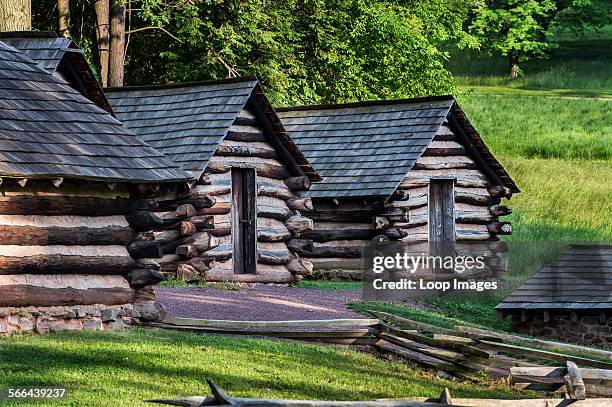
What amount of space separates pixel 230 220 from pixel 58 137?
944cm

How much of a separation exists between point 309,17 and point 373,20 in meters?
2.13

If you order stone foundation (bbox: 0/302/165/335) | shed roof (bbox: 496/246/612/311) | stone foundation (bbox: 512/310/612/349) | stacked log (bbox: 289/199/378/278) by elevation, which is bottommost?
stone foundation (bbox: 512/310/612/349)

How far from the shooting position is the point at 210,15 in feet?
133

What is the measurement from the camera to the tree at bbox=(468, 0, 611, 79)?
71.3 m

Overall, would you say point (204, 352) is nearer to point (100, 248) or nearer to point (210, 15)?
point (100, 248)

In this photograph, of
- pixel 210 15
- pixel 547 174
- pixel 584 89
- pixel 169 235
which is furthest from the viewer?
pixel 584 89

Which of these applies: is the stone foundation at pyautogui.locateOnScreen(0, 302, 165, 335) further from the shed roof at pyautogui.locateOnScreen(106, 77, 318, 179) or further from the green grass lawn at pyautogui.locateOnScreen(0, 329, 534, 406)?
the shed roof at pyautogui.locateOnScreen(106, 77, 318, 179)

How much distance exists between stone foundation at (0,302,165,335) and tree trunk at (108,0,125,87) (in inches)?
754

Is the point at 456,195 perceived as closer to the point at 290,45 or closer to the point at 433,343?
the point at 290,45

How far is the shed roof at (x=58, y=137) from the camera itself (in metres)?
17.1

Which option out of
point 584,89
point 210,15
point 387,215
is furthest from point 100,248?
point 584,89

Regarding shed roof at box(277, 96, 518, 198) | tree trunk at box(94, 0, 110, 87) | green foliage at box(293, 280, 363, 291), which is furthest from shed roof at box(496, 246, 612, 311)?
tree trunk at box(94, 0, 110, 87)

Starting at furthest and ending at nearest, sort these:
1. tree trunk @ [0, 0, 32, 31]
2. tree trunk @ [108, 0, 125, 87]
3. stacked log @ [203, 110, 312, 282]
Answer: tree trunk @ [108, 0, 125, 87], tree trunk @ [0, 0, 32, 31], stacked log @ [203, 110, 312, 282]

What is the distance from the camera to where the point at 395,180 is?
2909 centimetres
